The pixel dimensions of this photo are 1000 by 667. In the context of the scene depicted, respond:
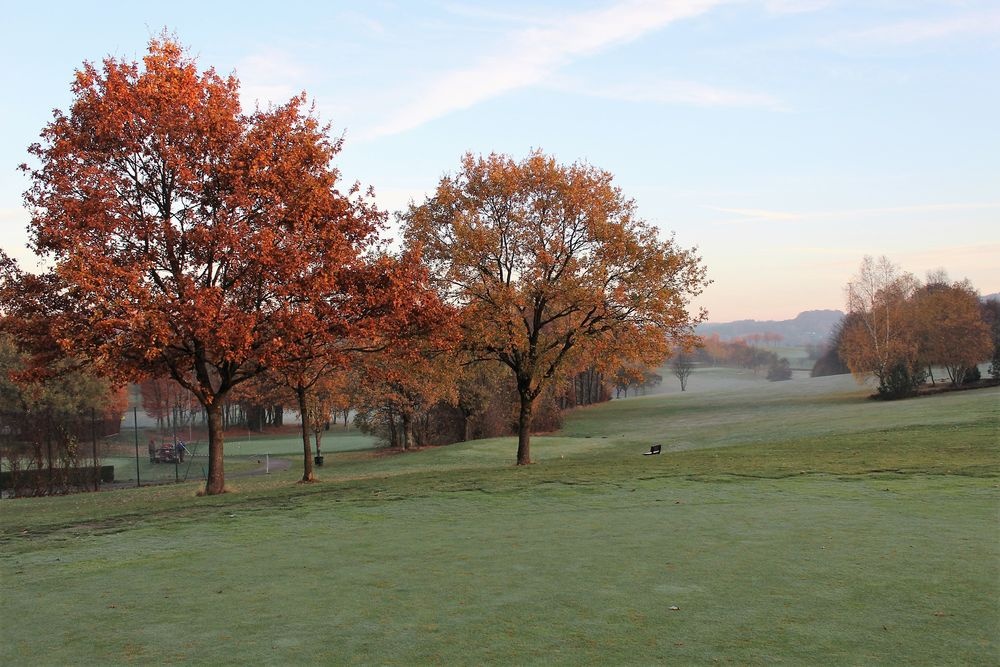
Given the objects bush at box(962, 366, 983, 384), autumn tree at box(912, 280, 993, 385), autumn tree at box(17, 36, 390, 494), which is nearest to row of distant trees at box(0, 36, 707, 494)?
autumn tree at box(17, 36, 390, 494)

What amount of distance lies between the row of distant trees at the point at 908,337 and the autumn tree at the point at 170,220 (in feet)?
189

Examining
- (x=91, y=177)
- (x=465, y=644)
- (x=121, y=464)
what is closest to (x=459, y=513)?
(x=465, y=644)

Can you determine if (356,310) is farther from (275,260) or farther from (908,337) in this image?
(908,337)

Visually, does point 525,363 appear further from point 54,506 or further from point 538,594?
point 538,594

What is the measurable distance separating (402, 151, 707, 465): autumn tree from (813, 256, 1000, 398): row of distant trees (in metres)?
45.0

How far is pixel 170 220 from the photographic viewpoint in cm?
2114

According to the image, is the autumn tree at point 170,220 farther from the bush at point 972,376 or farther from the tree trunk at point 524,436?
the bush at point 972,376

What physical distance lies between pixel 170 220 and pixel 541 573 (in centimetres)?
1609

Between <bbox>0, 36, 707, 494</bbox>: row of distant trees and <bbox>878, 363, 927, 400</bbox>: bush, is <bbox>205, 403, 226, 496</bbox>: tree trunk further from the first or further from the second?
<bbox>878, 363, 927, 400</bbox>: bush

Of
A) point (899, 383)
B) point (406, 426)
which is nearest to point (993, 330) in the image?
point (899, 383)

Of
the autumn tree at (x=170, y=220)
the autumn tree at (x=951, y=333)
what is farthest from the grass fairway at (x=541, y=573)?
the autumn tree at (x=951, y=333)

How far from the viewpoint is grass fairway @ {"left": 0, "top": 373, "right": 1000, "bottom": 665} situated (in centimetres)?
682

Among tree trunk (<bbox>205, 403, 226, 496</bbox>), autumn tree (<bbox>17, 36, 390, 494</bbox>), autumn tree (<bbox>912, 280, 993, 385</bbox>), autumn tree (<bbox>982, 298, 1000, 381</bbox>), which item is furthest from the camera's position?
autumn tree (<bbox>982, 298, 1000, 381</bbox>)

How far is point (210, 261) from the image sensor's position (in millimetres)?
21078
